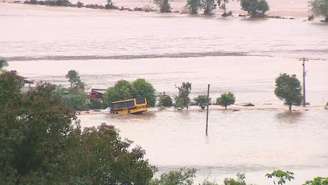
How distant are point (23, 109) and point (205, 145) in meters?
10.7

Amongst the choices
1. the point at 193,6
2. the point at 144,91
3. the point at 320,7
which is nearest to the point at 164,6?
the point at 193,6

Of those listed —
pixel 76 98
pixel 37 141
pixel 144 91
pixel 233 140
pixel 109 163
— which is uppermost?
pixel 37 141

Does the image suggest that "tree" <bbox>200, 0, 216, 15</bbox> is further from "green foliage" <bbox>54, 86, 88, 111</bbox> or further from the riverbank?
"green foliage" <bbox>54, 86, 88, 111</bbox>

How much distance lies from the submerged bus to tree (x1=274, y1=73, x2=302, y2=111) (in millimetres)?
3230

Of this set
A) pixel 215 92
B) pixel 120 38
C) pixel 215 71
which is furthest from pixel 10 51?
pixel 215 92

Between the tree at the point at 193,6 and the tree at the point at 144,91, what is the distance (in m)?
22.0

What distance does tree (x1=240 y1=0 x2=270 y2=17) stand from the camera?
1678 inches

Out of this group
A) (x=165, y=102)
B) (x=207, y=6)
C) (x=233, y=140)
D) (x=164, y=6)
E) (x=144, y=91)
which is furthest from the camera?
(x=164, y=6)

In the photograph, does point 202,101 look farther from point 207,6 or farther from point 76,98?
point 207,6

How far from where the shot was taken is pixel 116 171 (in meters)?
7.70

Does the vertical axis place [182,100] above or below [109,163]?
below

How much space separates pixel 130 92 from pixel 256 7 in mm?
22088

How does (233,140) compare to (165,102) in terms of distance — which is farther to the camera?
(165,102)

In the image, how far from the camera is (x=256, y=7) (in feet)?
140
